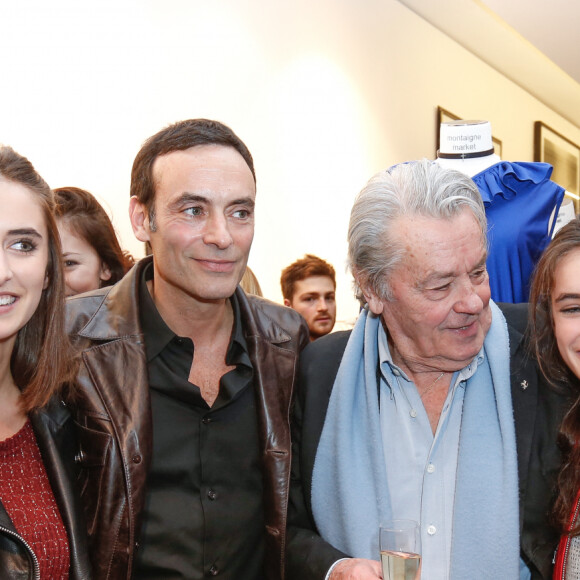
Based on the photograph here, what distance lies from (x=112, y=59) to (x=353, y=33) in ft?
8.20

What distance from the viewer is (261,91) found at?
5160 millimetres

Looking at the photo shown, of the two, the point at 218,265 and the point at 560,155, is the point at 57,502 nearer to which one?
the point at 218,265

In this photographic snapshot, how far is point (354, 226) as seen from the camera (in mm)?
2238

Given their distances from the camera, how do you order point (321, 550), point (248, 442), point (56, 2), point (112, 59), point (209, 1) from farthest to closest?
point (209, 1) → point (112, 59) → point (56, 2) → point (248, 442) → point (321, 550)

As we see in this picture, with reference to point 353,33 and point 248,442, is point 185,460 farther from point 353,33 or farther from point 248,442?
point 353,33

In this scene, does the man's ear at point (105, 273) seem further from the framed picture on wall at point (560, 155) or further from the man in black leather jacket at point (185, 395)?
the framed picture on wall at point (560, 155)

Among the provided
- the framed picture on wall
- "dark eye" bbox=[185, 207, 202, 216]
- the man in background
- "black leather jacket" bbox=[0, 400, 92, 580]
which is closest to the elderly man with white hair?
"dark eye" bbox=[185, 207, 202, 216]

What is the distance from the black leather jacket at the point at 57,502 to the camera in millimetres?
1838

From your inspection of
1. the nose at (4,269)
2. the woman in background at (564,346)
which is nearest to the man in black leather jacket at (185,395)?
the nose at (4,269)

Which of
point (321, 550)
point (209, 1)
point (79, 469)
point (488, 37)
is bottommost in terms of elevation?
point (321, 550)

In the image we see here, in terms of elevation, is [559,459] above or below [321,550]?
above

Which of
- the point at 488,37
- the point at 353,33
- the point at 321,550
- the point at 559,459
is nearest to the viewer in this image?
the point at 559,459

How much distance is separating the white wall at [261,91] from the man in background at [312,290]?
172 millimetres

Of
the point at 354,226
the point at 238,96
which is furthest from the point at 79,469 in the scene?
the point at 238,96
